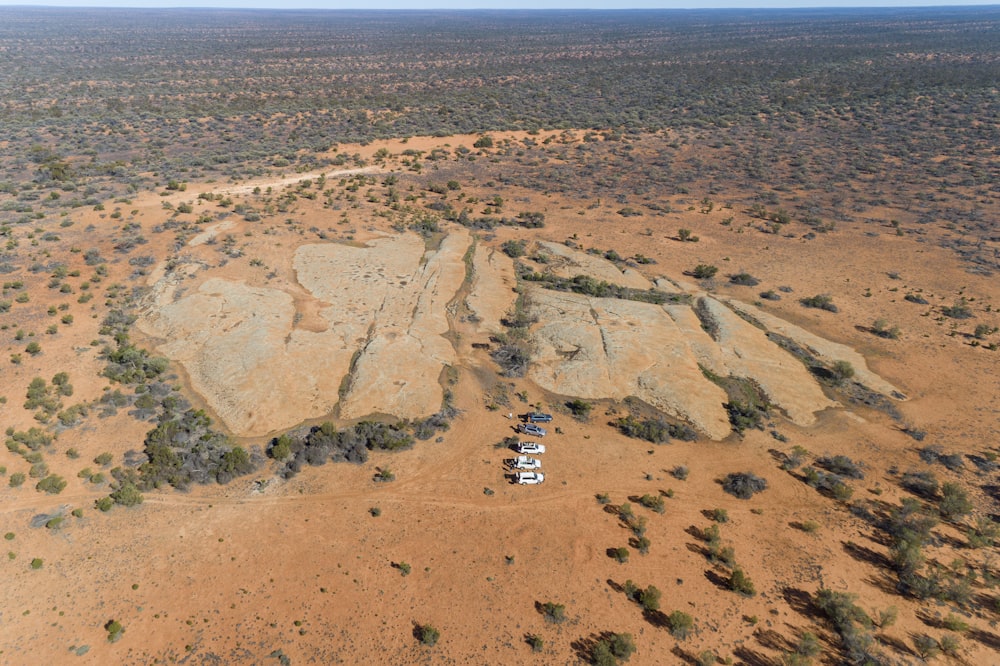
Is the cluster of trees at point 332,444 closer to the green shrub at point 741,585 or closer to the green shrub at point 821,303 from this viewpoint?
the green shrub at point 741,585

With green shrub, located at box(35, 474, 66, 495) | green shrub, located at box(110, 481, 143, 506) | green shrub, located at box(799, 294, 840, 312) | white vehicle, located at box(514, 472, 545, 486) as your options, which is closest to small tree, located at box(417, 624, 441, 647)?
white vehicle, located at box(514, 472, 545, 486)

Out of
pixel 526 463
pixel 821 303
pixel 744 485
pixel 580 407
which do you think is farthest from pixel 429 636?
pixel 821 303

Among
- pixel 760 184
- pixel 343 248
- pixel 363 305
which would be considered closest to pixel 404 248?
pixel 343 248

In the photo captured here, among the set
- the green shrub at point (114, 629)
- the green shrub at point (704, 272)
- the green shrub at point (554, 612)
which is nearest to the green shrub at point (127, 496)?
the green shrub at point (114, 629)

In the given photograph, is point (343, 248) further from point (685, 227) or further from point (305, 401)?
point (685, 227)

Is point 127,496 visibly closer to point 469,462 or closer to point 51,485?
point 51,485

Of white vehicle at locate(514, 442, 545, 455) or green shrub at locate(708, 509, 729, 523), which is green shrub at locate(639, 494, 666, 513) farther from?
white vehicle at locate(514, 442, 545, 455)
